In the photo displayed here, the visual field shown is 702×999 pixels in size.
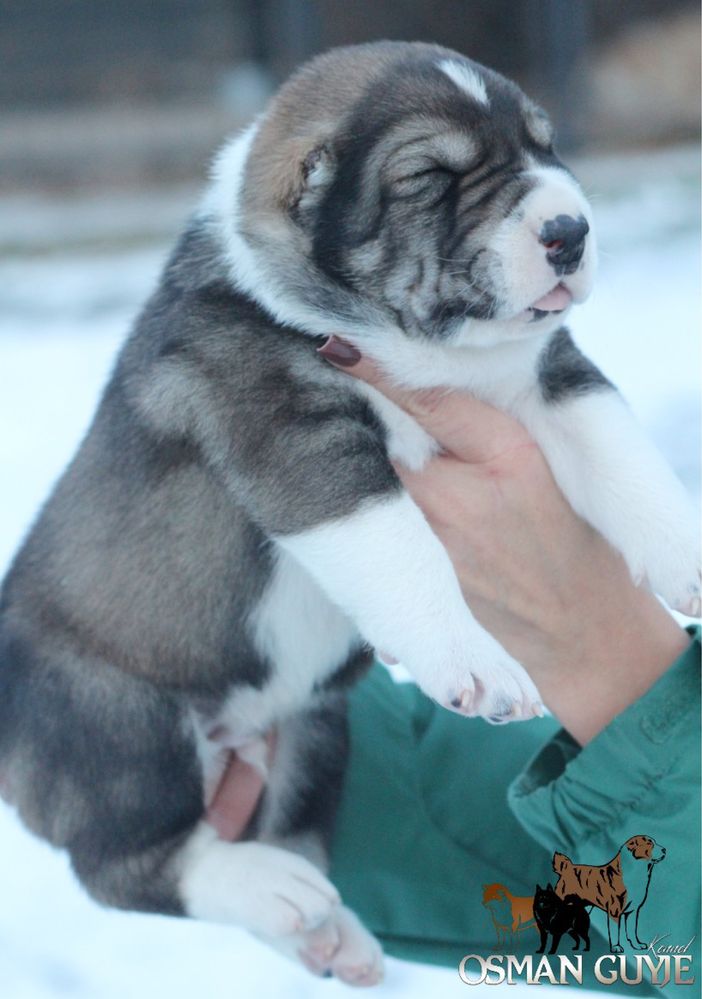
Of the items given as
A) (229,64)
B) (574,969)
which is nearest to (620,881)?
(574,969)

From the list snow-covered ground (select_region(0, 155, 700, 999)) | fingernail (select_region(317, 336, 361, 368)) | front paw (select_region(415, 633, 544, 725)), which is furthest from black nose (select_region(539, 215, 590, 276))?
snow-covered ground (select_region(0, 155, 700, 999))

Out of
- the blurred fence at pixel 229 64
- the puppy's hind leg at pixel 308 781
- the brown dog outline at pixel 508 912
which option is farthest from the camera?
the blurred fence at pixel 229 64

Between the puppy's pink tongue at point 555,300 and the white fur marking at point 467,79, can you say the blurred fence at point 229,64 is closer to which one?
the white fur marking at point 467,79

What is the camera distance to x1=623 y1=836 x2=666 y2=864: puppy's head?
2459 millimetres

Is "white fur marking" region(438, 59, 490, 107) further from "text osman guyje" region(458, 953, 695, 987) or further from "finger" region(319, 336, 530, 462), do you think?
"text osman guyje" region(458, 953, 695, 987)

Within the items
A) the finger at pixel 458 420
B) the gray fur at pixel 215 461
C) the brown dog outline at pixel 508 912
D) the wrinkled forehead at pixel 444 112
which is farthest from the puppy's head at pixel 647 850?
the wrinkled forehead at pixel 444 112

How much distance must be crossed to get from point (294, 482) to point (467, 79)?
2.67ft

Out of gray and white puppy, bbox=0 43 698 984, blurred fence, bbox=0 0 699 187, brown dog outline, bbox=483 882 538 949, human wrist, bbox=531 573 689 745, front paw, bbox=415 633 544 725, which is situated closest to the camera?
front paw, bbox=415 633 544 725

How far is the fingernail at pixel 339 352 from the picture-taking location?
2.45 m

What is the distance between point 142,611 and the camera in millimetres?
2639

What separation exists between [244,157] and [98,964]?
6.91 feet

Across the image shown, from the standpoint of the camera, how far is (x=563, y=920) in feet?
8.29

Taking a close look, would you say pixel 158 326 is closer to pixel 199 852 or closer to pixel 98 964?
pixel 199 852

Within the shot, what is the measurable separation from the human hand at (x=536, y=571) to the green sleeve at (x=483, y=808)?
0.30ft
